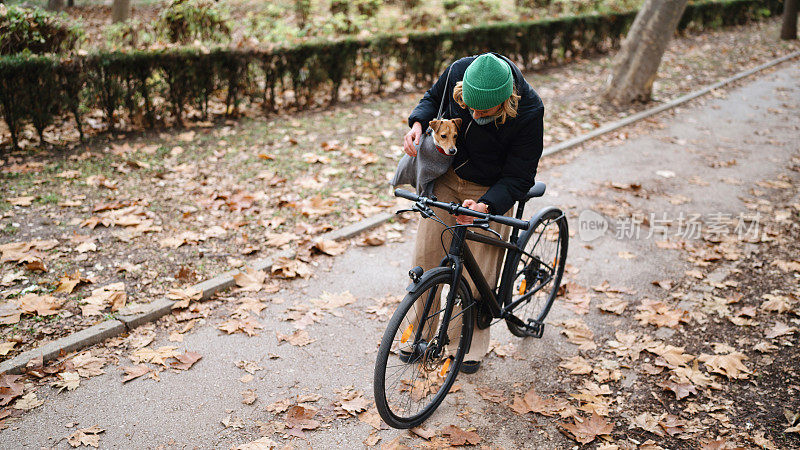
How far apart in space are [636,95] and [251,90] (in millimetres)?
6506

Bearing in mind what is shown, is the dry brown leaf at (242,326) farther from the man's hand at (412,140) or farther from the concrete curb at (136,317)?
the man's hand at (412,140)

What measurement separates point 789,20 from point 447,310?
1914 cm

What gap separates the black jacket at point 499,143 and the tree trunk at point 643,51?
7.56 meters

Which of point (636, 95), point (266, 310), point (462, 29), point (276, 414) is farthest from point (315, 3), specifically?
point (276, 414)

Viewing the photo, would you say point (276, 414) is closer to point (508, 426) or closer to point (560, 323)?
point (508, 426)

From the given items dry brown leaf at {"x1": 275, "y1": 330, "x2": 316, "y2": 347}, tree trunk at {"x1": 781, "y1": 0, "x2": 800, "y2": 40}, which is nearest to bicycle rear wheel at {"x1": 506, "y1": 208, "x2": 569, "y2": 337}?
dry brown leaf at {"x1": 275, "y1": 330, "x2": 316, "y2": 347}

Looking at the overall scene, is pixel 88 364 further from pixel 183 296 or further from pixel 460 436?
pixel 460 436

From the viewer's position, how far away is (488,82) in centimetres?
257

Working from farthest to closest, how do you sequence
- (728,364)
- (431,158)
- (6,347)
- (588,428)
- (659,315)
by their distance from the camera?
(659,315), (728,364), (6,347), (588,428), (431,158)

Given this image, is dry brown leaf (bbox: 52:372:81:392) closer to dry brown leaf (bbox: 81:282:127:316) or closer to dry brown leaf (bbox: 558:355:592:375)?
dry brown leaf (bbox: 81:282:127:316)

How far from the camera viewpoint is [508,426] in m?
3.27

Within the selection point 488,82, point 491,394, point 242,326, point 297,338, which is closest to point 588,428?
point 491,394

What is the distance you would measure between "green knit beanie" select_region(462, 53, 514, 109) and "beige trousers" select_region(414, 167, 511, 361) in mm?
633

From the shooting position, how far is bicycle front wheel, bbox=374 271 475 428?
281 centimetres
